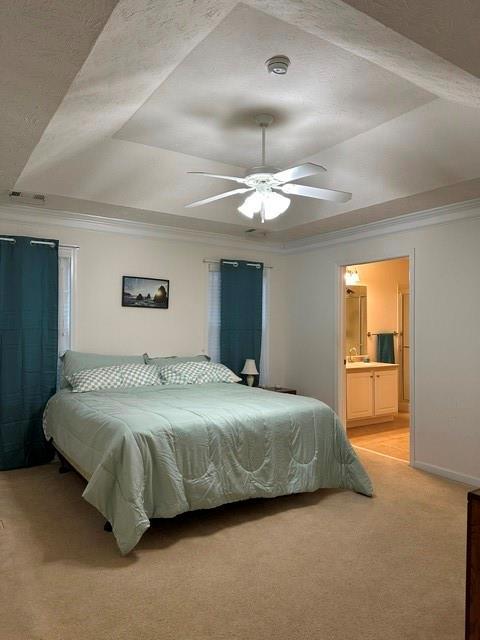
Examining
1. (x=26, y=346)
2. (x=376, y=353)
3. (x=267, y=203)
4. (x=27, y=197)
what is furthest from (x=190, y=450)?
(x=376, y=353)

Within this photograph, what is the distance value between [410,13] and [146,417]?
2.49 metres

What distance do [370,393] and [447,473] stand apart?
1.96 metres

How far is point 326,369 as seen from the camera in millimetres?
5453

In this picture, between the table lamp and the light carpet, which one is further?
the table lamp

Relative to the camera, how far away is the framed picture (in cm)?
489

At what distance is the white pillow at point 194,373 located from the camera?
456 centimetres

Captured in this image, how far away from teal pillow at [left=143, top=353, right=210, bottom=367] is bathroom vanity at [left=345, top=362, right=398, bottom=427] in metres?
1.88

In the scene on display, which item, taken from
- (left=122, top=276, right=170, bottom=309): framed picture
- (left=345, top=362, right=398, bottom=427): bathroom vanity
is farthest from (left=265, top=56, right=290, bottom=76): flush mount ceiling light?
(left=345, top=362, right=398, bottom=427): bathroom vanity

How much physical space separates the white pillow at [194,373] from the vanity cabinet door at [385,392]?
7.21 feet

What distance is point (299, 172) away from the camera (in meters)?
2.81

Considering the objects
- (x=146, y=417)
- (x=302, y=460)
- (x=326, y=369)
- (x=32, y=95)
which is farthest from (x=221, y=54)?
(x=326, y=369)

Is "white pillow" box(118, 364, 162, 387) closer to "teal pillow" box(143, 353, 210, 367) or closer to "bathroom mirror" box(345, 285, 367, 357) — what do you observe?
"teal pillow" box(143, 353, 210, 367)

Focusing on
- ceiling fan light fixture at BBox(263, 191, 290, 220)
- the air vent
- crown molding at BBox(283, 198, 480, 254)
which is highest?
the air vent

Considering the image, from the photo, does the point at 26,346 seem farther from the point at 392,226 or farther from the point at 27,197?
the point at 392,226
